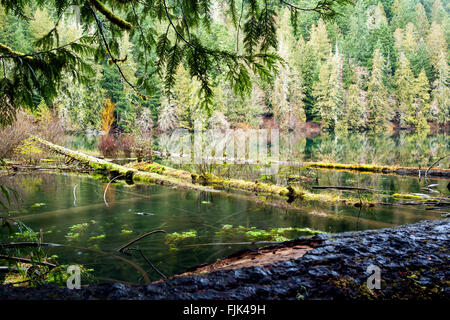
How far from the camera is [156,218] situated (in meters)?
6.00

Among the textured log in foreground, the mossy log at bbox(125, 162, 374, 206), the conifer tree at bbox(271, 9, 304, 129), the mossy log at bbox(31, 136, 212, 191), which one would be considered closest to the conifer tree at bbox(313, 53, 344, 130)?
the conifer tree at bbox(271, 9, 304, 129)

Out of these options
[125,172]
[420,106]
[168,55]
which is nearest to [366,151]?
[125,172]

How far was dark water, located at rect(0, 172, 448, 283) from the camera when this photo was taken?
13.2ft

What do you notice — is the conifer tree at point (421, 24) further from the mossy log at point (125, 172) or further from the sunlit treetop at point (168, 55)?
the sunlit treetop at point (168, 55)

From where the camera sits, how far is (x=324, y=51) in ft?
183

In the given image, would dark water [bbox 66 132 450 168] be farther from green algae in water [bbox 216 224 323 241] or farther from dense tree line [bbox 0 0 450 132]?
dense tree line [bbox 0 0 450 132]

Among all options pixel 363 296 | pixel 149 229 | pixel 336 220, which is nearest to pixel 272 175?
pixel 336 220

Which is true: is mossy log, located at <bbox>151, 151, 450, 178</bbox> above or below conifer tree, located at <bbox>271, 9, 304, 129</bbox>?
below

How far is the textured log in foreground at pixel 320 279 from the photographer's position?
1.14 meters

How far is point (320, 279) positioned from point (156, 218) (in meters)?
5.09

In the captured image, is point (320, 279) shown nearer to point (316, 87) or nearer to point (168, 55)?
point (168, 55)

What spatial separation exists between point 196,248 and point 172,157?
46.7 feet

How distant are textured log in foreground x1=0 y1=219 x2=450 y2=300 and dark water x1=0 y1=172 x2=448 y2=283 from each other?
91.0 inches
